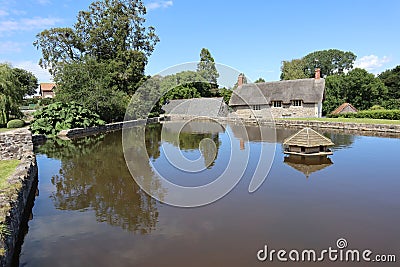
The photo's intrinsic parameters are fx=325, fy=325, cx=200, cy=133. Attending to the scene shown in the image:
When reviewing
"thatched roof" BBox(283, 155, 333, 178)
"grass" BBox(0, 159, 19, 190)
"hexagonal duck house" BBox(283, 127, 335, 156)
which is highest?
"hexagonal duck house" BBox(283, 127, 335, 156)

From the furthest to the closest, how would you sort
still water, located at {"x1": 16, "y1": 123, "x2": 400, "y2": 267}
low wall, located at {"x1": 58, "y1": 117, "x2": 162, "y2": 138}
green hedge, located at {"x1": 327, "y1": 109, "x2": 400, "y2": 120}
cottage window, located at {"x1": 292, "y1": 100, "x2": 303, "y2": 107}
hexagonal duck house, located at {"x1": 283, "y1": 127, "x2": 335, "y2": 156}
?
cottage window, located at {"x1": 292, "y1": 100, "x2": 303, "y2": 107} → green hedge, located at {"x1": 327, "y1": 109, "x2": 400, "y2": 120} → low wall, located at {"x1": 58, "y1": 117, "x2": 162, "y2": 138} → hexagonal duck house, located at {"x1": 283, "y1": 127, "x2": 335, "y2": 156} → still water, located at {"x1": 16, "y1": 123, "x2": 400, "y2": 267}

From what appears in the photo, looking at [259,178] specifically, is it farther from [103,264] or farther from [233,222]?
[103,264]

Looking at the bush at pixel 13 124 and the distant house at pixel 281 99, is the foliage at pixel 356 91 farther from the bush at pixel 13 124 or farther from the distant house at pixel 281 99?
the bush at pixel 13 124

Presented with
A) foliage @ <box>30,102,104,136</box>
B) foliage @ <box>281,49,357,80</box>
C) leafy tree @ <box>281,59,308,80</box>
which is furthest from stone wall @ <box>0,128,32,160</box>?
foliage @ <box>281,49,357,80</box>

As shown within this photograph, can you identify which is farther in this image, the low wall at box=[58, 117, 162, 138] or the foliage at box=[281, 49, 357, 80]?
the foliage at box=[281, 49, 357, 80]

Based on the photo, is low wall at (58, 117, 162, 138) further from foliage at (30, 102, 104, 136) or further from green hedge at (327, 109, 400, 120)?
green hedge at (327, 109, 400, 120)

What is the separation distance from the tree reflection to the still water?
0.08 ft

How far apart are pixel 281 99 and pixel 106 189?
30574 millimetres

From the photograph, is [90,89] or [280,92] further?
[280,92]

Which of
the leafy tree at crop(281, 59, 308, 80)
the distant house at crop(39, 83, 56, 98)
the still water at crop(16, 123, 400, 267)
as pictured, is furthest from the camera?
the distant house at crop(39, 83, 56, 98)

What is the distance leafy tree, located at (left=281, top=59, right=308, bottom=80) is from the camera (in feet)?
170

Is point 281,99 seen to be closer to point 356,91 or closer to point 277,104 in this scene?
point 277,104

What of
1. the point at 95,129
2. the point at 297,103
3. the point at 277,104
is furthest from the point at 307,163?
the point at 277,104

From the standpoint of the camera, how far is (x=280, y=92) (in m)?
37.0
